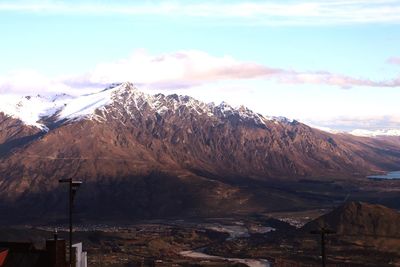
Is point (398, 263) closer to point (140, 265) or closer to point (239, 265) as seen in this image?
point (239, 265)

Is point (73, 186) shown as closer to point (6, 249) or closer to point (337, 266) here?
point (6, 249)

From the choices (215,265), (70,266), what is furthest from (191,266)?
(70,266)

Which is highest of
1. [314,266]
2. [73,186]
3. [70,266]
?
[73,186]

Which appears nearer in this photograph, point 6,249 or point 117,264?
point 6,249

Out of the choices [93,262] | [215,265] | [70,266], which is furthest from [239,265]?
[70,266]

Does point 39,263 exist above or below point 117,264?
above

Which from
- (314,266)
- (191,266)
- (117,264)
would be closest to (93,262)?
(117,264)

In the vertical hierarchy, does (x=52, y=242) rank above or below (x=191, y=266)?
above

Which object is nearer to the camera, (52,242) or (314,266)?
(52,242)
